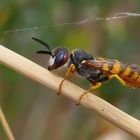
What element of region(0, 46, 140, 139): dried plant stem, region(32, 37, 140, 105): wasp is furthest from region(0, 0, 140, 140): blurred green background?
region(0, 46, 140, 139): dried plant stem

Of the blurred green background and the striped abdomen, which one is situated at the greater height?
the striped abdomen

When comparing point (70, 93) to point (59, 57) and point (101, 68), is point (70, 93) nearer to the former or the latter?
point (59, 57)

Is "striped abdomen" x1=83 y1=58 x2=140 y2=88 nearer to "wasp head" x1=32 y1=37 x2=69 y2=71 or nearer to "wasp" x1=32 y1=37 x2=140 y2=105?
"wasp" x1=32 y1=37 x2=140 y2=105

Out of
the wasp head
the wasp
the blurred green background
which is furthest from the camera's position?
the blurred green background

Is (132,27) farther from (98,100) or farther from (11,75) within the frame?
(98,100)

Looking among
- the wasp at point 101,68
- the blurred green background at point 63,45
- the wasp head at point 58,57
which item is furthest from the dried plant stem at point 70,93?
the blurred green background at point 63,45

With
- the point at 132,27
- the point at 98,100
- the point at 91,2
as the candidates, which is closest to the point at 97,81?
the point at 98,100

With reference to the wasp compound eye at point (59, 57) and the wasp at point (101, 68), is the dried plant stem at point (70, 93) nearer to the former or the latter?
the wasp compound eye at point (59, 57)
